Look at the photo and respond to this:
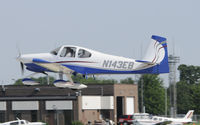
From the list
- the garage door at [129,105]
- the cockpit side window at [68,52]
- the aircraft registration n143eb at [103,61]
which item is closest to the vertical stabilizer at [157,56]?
the aircraft registration n143eb at [103,61]

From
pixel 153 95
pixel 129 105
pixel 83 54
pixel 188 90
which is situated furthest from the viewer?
pixel 188 90

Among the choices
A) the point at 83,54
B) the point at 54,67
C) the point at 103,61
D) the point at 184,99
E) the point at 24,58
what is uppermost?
the point at 83,54

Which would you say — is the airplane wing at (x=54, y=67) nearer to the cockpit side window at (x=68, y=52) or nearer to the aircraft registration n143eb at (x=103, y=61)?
the aircraft registration n143eb at (x=103, y=61)

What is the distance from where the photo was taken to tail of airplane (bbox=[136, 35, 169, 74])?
101 ft

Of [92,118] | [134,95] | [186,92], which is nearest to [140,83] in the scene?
[186,92]

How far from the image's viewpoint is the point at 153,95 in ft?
298

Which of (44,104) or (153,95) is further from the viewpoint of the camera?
(153,95)

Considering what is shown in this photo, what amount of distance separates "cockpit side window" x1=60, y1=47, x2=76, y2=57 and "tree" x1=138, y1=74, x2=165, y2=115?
193ft

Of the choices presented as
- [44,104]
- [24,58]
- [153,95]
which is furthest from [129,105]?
[24,58]

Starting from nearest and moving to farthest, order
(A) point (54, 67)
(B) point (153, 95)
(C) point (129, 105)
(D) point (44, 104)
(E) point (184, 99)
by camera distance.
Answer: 1. (A) point (54, 67)
2. (D) point (44, 104)
3. (C) point (129, 105)
4. (B) point (153, 95)
5. (E) point (184, 99)

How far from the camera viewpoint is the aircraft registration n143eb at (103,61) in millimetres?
30797

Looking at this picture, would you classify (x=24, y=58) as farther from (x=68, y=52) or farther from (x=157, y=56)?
(x=157, y=56)

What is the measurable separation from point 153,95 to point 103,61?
6079 centimetres

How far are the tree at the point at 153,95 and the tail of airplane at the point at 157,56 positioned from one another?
191ft
